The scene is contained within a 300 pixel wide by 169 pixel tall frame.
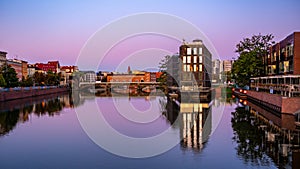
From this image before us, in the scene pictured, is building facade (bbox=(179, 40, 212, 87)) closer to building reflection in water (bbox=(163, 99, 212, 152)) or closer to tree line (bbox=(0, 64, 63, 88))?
building reflection in water (bbox=(163, 99, 212, 152))

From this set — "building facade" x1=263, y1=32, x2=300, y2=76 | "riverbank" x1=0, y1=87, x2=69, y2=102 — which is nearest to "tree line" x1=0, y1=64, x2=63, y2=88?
"riverbank" x1=0, y1=87, x2=69, y2=102

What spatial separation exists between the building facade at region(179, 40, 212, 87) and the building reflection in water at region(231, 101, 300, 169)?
44.2m

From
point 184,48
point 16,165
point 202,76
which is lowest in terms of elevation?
point 16,165

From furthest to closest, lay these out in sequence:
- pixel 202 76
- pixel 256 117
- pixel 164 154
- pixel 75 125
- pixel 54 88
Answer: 1. pixel 54 88
2. pixel 202 76
3. pixel 256 117
4. pixel 75 125
5. pixel 164 154

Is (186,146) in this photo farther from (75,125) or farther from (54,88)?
→ (54,88)

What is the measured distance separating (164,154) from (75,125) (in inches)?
642

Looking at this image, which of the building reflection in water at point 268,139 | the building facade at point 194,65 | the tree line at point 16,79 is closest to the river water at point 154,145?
the building reflection in water at point 268,139

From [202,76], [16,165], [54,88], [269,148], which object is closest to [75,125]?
[16,165]

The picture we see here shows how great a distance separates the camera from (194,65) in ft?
273

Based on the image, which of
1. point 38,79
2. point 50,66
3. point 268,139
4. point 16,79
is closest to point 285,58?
point 268,139

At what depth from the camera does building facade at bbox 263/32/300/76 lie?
47.0m

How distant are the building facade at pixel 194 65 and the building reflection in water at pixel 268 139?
44215mm

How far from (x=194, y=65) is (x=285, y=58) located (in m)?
32.3

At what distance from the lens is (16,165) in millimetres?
19047
